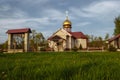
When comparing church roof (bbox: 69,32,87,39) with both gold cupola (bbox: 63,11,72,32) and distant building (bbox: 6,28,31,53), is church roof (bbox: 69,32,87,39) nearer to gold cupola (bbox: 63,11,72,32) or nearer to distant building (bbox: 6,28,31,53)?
gold cupola (bbox: 63,11,72,32)

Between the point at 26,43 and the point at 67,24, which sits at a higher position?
the point at 67,24

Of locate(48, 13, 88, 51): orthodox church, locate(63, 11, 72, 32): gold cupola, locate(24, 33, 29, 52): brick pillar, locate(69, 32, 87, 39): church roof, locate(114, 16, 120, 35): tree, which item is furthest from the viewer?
locate(114, 16, 120, 35): tree

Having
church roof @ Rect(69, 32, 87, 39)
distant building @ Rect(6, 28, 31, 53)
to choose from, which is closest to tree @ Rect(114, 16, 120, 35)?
church roof @ Rect(69, 32, 87, 39)

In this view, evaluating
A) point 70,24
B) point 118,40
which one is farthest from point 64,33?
point 118,40

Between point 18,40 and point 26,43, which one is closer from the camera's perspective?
point 26,43

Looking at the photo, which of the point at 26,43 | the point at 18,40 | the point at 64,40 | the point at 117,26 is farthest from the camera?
the point at 117,26

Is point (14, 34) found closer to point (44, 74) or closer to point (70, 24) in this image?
point (70, 24)

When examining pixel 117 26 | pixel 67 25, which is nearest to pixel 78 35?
pixel 67 25

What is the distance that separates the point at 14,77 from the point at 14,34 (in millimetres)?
38413

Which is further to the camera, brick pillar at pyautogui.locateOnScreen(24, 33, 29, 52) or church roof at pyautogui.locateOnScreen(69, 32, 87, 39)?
church roof at pyautogui.locateOnScreen(69, 32, 87, 39)

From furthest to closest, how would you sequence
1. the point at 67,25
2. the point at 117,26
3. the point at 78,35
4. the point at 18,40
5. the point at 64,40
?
the point at 117,26
the point at 67,25
the point at 78,35
the point at 64,40
the point at 18,40

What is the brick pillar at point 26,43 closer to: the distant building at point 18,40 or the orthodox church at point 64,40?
the distant building at point 18,40

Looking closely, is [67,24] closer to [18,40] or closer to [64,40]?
[64,40]

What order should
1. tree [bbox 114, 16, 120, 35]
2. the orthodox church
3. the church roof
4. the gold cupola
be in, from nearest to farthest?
the orthodox church, the church roof, the gold cupola, tree [bbox 114, 16, 120, 35]
